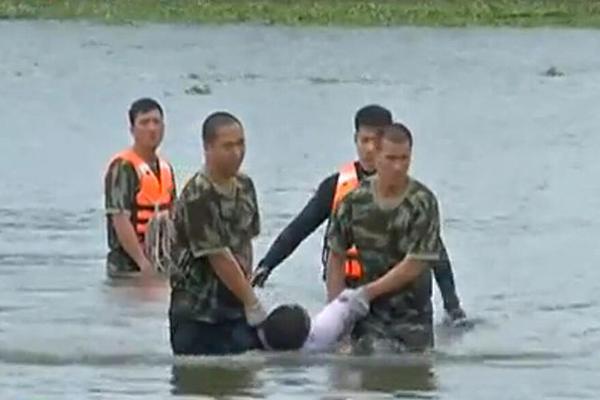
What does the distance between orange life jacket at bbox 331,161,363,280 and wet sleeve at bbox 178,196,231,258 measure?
822mm

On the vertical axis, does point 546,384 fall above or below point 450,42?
below

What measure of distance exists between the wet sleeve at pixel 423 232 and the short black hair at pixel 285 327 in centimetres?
73

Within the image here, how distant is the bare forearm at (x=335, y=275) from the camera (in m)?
13.8

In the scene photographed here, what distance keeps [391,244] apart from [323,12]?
40.7 m

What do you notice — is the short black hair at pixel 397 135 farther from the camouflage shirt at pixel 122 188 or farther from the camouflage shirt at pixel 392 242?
the camouflage shirt at pixel 122 188

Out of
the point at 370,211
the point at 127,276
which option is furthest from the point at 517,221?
the point at 370,211

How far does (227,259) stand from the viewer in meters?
13.3

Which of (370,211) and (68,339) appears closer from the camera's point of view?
(370,211)

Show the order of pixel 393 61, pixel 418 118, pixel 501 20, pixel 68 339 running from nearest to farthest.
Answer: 1. pixel 68 339
2. pixel 418 118
3. pixel 393 61
4. pixel 501 20

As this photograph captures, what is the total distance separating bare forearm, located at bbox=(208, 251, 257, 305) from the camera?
13320 millimetres

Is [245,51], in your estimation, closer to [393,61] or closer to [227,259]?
[393,61]

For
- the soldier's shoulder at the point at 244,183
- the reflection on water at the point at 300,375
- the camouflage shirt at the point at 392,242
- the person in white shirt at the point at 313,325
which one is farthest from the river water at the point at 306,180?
the soldier's shoulder at the point at 244,183

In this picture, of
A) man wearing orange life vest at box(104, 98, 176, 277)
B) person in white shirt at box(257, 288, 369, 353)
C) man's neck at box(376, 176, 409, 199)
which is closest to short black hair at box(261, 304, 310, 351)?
person in white shirt at box(257, 288, 369, 353)

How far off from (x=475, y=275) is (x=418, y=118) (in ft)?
42.1
